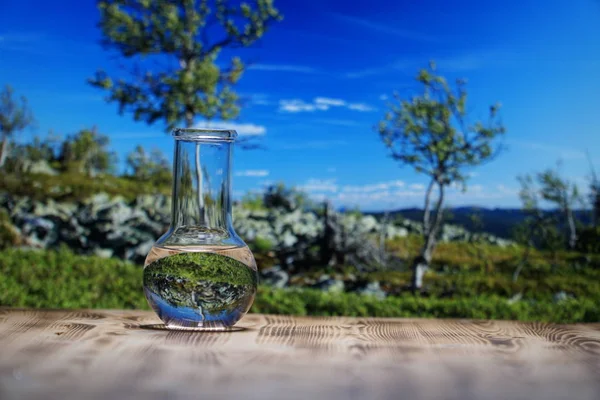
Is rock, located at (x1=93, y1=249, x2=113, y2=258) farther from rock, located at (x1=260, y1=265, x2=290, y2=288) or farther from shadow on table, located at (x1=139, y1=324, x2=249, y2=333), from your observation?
shadow on table, located at (x1=139, y1=324, x2=249, y2=333)

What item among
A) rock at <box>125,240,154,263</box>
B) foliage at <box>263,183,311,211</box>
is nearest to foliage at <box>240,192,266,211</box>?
foliage at <box>263,183,311,211</box>

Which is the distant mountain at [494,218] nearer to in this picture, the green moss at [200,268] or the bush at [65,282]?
the bush at [65,282]

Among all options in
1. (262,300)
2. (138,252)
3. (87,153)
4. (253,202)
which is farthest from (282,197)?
(87,153)

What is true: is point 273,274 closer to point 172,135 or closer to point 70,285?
point 70,285

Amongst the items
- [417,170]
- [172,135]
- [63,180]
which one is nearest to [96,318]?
[172,135]

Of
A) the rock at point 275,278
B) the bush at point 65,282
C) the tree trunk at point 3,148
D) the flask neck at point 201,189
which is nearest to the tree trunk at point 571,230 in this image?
the rock at point 275,278
